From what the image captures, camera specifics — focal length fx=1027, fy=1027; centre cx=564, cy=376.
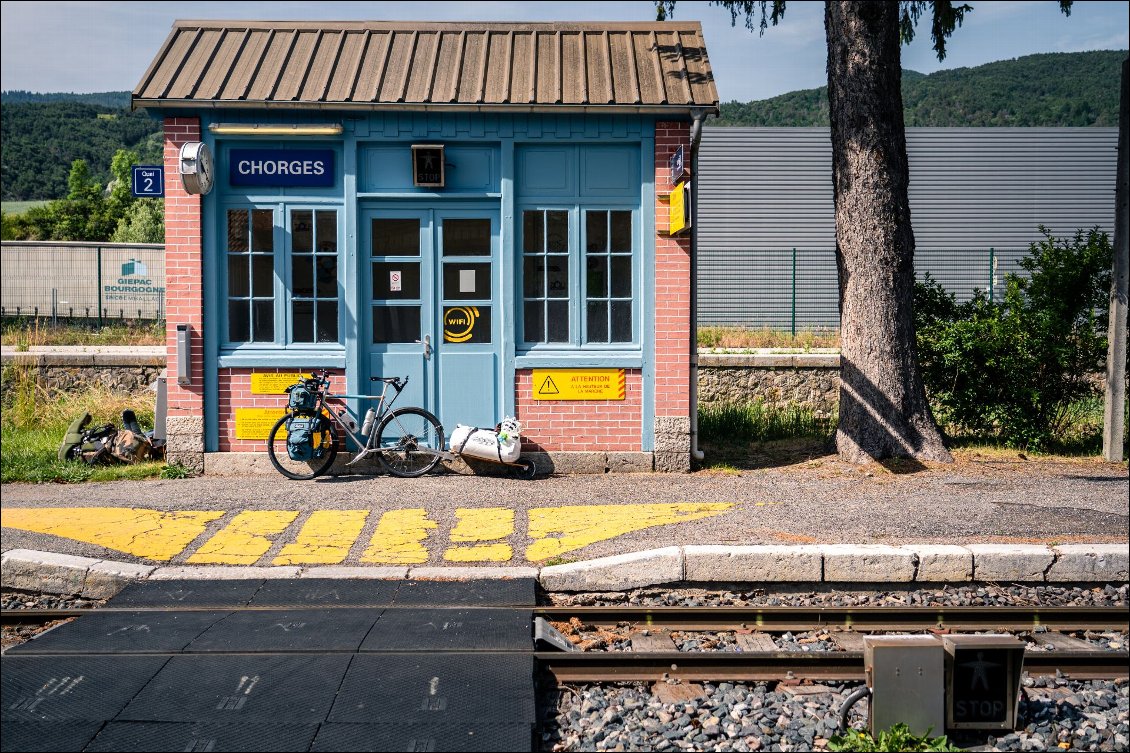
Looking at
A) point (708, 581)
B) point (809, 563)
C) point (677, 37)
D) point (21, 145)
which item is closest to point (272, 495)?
point (21, 145)

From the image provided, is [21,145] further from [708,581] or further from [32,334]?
[32,334]

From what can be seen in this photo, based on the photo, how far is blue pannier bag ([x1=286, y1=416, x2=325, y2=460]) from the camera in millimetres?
10312

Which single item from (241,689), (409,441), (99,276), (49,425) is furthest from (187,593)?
(99,276)

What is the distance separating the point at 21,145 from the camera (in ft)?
28.2

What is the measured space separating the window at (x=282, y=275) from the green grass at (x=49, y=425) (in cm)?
187

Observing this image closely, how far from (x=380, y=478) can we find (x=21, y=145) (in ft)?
14.7

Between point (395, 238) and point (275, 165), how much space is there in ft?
4.70

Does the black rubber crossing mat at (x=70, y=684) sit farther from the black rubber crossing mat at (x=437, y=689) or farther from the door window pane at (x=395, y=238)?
the door window pane at (x=395, y=238)

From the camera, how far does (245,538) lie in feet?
26.8

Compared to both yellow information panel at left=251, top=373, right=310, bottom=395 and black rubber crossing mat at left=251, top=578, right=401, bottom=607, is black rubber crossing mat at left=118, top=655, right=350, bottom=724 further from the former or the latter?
yellow information panel at left=251, top=373, right=310, bottom=395

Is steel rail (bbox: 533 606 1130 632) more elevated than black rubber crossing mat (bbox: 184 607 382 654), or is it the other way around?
black rubber crossing mat (bbox: 184 607 382 654)

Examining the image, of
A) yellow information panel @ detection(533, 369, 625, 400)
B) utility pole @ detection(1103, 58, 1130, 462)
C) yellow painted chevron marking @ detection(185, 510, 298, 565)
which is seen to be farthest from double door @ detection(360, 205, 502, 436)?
utility pole @ detection(1103, 58, 1130, 462)

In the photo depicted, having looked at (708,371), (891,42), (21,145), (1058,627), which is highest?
(891,42)

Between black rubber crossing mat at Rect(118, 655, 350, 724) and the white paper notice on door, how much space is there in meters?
5.95
